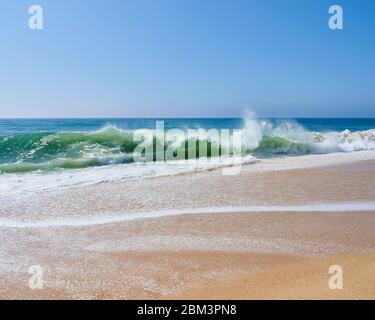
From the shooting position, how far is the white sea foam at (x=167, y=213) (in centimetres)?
515

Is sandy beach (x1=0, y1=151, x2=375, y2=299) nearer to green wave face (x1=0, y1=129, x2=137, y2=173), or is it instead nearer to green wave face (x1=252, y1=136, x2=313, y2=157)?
green wave face (x1=0, y1=129, x2=137, y2=173)

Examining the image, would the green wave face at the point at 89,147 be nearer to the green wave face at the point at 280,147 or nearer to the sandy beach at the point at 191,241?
the green wave face at the point at 280,147

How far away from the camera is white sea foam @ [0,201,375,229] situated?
16.9 feet

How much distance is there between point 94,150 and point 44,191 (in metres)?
10.4

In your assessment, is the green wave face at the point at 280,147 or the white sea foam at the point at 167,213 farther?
the green wave face at the point at 280,147

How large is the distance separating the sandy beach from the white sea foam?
0.05ft

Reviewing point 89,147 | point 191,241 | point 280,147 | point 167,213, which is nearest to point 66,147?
point 89,147

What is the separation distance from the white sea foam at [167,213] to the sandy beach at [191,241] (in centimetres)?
2

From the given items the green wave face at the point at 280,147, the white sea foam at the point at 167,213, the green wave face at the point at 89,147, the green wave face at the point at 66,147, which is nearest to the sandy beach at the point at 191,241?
the white sea foam at the point at 167,213

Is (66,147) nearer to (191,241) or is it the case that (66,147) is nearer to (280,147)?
(280,147)

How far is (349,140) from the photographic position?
68.6ft

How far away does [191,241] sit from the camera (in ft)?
14.5
